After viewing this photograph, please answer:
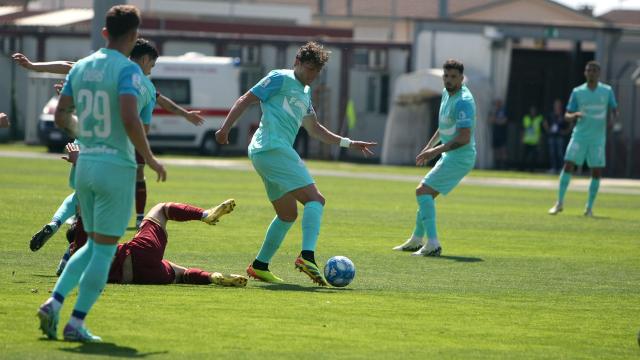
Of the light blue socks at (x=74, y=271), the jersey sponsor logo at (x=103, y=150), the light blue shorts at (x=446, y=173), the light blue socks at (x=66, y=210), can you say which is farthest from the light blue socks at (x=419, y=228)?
the jersey sponsor logo at (x=103, y=150)

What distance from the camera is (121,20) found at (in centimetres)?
882

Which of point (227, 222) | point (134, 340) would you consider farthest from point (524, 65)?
point (134, 340)

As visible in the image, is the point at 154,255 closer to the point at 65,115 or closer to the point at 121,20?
the point at 65,115

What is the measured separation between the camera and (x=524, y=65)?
47594 mm

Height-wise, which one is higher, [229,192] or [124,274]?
[124,274]

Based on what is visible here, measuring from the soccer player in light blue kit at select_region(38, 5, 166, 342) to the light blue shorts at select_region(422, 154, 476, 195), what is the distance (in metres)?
7.64

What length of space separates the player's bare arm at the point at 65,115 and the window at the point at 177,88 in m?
36.1

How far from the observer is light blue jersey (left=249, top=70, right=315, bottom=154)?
12320 mm

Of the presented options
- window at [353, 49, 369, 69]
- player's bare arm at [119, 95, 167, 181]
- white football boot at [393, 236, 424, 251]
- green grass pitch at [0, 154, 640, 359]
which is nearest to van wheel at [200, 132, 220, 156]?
window at [353, 49, 369, 69]

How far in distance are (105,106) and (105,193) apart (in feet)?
1.86

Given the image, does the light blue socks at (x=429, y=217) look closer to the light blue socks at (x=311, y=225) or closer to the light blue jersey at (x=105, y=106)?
the light blue socks at (x=311, y=225)

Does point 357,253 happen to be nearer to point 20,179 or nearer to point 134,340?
point 134,340

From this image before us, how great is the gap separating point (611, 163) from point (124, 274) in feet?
112

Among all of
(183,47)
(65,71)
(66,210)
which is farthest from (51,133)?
(65,71)
